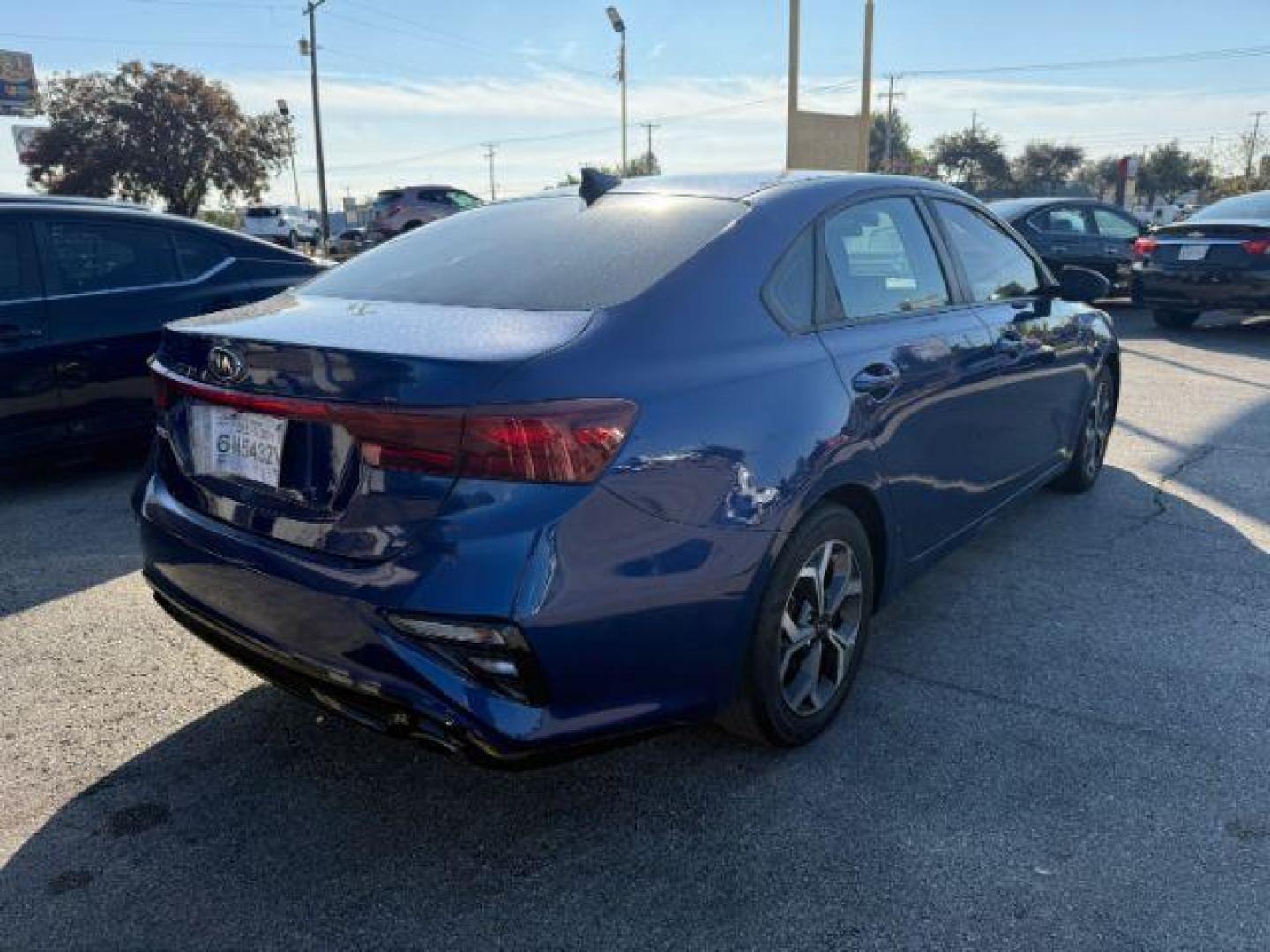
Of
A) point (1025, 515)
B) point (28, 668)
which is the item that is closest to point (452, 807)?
point (28, 668)

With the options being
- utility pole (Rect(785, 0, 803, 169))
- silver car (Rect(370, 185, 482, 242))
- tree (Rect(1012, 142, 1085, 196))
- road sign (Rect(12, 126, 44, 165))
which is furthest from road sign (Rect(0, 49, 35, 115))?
tree (Rect(1012, 142, 1085, 196))

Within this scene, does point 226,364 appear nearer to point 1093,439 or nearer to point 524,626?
point 524,626

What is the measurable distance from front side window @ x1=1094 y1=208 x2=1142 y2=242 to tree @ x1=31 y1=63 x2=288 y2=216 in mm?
34470

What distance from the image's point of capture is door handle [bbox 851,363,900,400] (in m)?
2.73

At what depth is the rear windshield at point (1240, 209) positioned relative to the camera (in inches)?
407

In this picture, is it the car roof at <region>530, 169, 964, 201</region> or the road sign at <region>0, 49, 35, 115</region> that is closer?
the car roof at <region>530, 169, 964, 201</region>

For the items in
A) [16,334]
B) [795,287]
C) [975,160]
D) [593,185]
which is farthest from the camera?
[975,160]

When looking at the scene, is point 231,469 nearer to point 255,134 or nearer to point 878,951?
point 878,951

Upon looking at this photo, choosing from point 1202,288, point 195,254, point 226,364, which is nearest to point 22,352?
point 195,254

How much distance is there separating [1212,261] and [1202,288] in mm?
289

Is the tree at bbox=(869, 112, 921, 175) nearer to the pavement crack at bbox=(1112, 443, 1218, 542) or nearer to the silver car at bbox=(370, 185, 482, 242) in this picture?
the silver car at bbox=(370, 185, 482, 242)

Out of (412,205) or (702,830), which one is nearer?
(702,830)

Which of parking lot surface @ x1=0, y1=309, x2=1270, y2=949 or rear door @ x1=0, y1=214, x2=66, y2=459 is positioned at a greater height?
rear door @ x1=0, y1=214, x2=66, y2=459

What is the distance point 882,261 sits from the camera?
3117 mm
